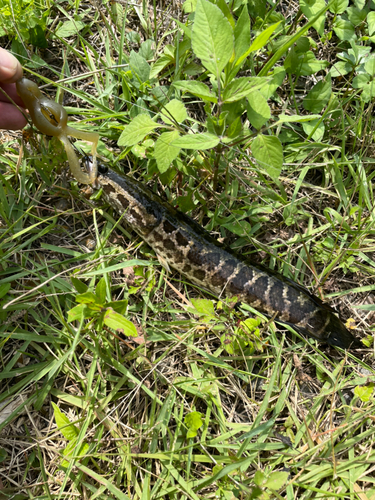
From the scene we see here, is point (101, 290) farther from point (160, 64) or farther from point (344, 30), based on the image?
point (344, 30)

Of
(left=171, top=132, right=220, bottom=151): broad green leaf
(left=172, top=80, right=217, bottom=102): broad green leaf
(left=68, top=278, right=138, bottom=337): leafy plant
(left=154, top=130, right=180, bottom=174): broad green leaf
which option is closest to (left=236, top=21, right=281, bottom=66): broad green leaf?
(left=172, top=80, right=217, bottom=102): broad green leaf

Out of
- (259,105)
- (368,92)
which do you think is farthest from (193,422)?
(368,92)

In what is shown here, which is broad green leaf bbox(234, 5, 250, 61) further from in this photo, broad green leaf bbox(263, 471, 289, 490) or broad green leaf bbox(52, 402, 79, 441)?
broad green leaf bbox(52, 402, 79, 441)

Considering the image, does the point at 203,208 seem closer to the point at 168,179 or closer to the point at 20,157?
the point at 168,179

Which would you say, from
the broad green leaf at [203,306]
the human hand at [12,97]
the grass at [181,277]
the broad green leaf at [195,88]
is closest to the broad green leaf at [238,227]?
the grass at [181,277]

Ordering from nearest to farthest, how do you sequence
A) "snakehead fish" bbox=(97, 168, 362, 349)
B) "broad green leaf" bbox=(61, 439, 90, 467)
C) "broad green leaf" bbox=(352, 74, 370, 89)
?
"broad green leaf" bbox=(61, 439, 90, 467)
"snakehead fish" bbox=(97, 168, 362, 349)
"broad green leaf" bbox=(352, 74, 370, 89)

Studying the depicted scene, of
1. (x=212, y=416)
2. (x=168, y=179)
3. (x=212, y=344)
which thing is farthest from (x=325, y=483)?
(x=168, y=179)
